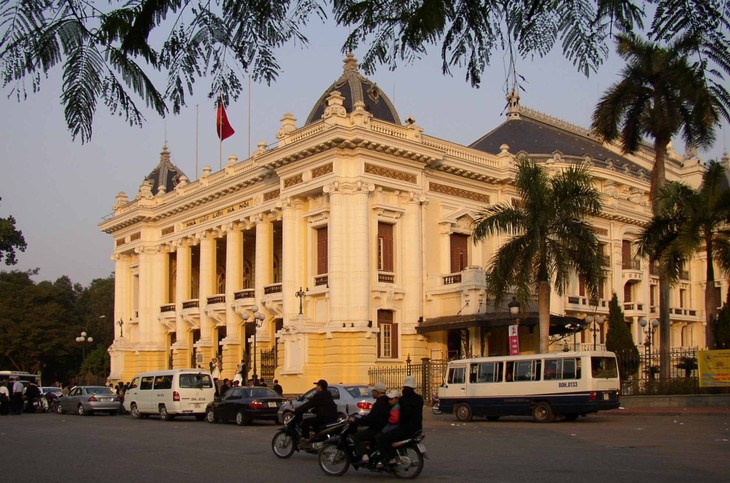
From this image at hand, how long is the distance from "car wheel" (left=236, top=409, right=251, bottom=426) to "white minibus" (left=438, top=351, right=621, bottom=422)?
648cm

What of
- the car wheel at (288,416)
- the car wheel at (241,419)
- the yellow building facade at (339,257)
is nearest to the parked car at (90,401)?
the yellow building facade at (339,257)

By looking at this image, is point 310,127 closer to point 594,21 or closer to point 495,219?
point 495,219

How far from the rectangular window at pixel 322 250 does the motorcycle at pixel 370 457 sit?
89.2 feet

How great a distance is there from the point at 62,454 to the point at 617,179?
155 ft

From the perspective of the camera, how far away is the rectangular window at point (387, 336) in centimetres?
4028

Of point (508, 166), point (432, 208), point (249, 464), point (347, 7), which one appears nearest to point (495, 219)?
point (432, 208)

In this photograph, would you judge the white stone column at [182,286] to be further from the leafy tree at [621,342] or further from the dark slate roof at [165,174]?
the leafy tree at [621,342]

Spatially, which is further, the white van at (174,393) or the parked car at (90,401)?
the parked car at (90,401)

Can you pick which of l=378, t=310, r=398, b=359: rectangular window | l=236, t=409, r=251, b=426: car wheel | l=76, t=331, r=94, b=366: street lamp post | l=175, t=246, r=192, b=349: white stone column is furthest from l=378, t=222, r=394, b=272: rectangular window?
l=76, t=331, r=94, b=366: street lamp post

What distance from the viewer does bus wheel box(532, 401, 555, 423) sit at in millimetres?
26109

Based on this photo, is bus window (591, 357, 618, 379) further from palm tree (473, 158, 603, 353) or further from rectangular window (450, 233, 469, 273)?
rectangular window (450, 233, 469, 273)

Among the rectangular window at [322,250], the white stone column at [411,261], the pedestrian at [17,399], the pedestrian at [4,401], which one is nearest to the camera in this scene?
the pedestrian at [4,401]

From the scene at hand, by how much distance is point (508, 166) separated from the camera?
153ft

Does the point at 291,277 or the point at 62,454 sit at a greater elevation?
the point at 291,277
